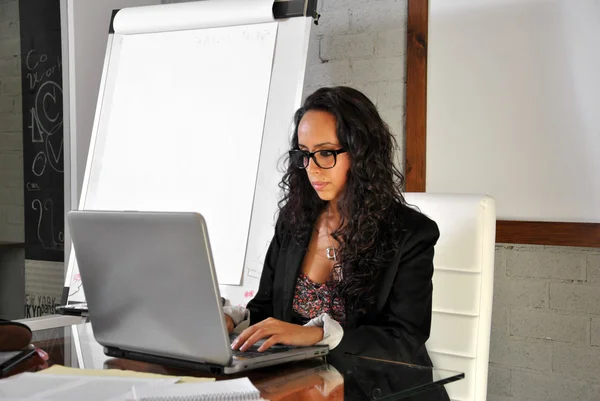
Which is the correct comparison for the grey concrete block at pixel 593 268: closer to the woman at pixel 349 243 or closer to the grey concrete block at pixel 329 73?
the woman at pixel 349 243

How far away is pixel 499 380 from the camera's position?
2.67m

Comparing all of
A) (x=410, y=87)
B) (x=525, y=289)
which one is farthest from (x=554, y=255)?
(x=410, y=87)

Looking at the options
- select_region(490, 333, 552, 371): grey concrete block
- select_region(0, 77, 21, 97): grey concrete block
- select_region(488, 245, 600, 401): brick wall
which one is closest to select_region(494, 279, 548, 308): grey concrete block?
select_region(488, 245, 600, 401): brick wall

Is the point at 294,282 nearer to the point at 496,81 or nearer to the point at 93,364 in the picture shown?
the point at 93,364

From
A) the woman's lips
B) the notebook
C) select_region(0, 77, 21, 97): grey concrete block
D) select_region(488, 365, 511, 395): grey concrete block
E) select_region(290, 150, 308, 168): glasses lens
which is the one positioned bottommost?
select_region(488, 365, 511, 395): grey concrete block

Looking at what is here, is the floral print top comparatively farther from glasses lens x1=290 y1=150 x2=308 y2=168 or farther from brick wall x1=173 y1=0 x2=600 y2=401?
brick wall x1=173 y1=0 x2=600 y2=401

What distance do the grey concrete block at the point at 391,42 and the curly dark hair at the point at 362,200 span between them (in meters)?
1.09

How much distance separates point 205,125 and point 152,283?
1549mm

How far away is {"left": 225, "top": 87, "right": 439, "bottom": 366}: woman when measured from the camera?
1.67m

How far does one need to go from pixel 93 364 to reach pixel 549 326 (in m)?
1.74

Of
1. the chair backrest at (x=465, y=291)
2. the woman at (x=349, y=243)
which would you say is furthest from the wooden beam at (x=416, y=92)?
the chair backrest at (x=465, y=291)

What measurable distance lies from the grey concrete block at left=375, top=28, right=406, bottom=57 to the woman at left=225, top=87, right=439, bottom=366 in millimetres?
1067

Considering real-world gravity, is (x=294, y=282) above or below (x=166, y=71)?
below

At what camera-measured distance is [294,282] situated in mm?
1838
